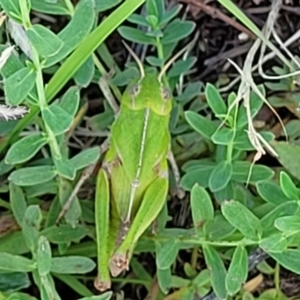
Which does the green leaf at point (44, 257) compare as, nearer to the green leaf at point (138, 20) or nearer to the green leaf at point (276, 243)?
the green leaf at point (276, 243)

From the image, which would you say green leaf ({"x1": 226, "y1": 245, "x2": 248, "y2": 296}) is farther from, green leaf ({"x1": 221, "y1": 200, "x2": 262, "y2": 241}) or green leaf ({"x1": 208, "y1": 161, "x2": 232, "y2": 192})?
green leaf ({"x1": 208, "y1": 161, "x2": 232, "y2": 192})

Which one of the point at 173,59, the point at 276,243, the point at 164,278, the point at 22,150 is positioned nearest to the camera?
the point at 276,243

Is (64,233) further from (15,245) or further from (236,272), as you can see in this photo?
(236,272)

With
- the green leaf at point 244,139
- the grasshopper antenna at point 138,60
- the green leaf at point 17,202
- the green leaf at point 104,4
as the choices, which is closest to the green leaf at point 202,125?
the green leaf at point 244,139

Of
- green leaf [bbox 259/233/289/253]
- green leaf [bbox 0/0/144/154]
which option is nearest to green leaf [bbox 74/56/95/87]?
green leaf [bbox 0/0/144/154]

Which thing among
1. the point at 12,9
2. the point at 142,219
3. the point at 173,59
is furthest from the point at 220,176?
the point at 12,9

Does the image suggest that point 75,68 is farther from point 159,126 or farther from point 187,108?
point 187,108
